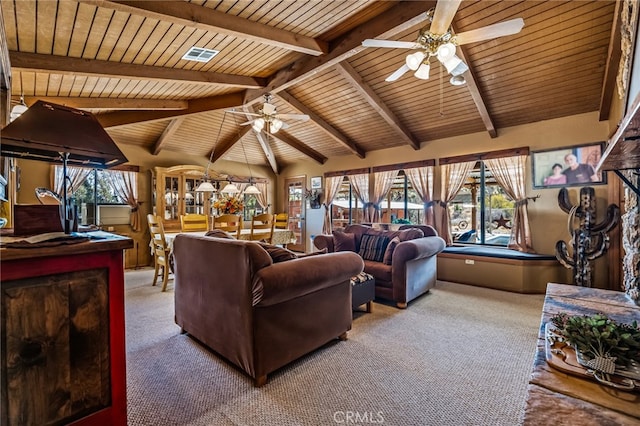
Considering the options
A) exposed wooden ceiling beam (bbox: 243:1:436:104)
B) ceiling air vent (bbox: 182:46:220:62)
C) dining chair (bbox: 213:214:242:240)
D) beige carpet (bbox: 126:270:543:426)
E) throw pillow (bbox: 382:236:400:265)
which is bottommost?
beige carpet (bbox: 126:270:543:426)

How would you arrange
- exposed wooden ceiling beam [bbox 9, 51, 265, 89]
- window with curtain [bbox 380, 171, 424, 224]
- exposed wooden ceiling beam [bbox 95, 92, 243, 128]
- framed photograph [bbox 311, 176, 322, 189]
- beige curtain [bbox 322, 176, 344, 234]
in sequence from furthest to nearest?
framed photograph [bbox 311, 176, 322, 189] < beige curtain [bbox 322, 176, 344, 234] < window with curtain [bbox 380, 171, 424, 224] < exposed wooden ceiling beam [bbox 95, 92, 243, 128] < exposed wooden ceiling beam [bbox 9, 51, 265, 89]

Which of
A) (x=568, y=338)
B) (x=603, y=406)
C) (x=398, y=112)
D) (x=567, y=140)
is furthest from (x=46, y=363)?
(x=567, y=140)

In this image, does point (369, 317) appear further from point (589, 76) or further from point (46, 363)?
point (589, 76)

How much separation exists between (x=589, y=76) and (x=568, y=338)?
168 inches

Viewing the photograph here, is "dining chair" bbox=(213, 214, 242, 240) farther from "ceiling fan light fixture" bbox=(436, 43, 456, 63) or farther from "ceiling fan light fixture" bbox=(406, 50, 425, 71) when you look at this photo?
"ceiling fan light fixture" bbox=(436, 43, 456, 63)

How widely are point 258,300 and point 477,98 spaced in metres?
4.37

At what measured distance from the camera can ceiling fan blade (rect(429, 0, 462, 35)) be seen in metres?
2.03

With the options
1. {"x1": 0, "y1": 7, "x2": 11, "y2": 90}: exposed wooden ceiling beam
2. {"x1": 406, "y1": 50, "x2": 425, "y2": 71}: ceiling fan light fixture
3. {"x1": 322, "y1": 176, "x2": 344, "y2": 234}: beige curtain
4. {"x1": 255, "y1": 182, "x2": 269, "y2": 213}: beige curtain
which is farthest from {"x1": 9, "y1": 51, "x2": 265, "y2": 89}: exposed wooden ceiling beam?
{"x1": 255, "y1": 182, "x2": 269, "y2": 213}: beige curtain

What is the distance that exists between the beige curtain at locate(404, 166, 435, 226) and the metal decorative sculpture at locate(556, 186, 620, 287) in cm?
220

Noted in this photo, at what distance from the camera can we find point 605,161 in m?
1.59

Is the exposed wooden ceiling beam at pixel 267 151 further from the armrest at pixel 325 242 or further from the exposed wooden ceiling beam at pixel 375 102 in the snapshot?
the armrest at pixel 325 242

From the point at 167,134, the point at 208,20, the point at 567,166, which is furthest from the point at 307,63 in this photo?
the point at 567,166

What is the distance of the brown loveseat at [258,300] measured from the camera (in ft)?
6.65

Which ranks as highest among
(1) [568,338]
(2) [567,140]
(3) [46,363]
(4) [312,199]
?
(2) [567,140]
